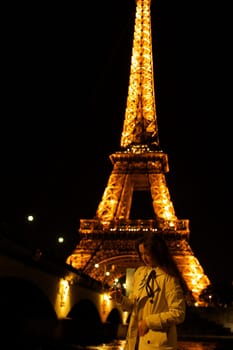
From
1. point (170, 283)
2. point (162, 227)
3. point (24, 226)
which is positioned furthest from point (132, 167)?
point (170, 283)

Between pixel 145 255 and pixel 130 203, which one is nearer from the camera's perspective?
pixel 145 255

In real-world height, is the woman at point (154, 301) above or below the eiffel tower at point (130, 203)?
below

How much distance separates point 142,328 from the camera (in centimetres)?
348

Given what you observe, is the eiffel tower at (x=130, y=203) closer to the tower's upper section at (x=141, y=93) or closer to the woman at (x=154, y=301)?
the tower's upper section at (x=141, y=93)

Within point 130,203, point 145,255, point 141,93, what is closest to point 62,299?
point 145,255

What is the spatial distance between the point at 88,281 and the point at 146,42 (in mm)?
31580

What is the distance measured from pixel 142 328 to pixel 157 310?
0.57 ft

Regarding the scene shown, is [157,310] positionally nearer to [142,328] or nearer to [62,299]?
[142,328]

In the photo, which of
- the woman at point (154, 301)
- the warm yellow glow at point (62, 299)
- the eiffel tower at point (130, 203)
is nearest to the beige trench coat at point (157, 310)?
the woman at point (154, 301)

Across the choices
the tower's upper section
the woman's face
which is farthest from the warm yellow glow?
the tower's upper section

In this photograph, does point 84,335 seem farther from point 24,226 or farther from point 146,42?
point 146,42

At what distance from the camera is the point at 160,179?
4456 centimetres

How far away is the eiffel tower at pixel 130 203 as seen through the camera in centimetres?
3938

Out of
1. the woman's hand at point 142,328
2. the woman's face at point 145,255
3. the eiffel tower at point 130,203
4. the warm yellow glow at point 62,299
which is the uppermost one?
the eiffel tower at point 130,203
